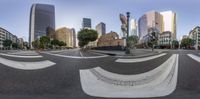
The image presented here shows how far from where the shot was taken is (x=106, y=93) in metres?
5.27

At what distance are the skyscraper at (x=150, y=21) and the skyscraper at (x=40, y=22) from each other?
2.86m

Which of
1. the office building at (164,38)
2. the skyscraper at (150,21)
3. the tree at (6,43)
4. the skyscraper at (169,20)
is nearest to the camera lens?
the skyscraper at (169,20)

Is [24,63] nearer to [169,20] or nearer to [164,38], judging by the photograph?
[169,20]

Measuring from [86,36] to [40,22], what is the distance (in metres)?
2.83

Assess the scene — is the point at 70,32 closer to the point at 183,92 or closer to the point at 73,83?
the point at 73,83

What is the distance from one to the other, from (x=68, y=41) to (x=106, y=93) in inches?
174

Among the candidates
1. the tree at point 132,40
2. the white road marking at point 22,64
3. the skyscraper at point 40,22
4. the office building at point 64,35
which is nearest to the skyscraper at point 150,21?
the tree at point 132,40

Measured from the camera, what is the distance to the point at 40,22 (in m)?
7.82

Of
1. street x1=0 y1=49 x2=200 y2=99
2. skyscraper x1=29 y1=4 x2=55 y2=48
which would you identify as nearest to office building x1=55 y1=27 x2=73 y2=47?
skyscraper x1=29 y1=4 x2=55 y2=48

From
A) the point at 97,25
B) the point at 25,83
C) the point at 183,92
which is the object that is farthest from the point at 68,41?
the point at 183,92

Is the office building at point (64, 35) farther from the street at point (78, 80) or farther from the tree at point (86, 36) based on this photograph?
the street at point (78, 80)

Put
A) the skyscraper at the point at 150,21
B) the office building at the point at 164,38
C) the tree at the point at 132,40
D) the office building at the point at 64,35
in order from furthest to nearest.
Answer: the tree at the point at 132,40 < the office building at the point at 164,38 < the skyscraper at the point at 150,21 < the office building at the point at 64,35

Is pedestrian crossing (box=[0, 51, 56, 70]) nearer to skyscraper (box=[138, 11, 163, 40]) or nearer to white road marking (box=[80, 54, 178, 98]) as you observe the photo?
white road marking (box=[80, 54, 178, 98])

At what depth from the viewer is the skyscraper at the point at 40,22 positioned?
715 cm
